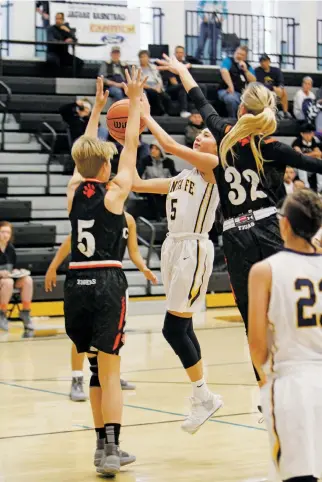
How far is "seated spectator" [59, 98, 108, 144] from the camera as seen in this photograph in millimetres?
16055

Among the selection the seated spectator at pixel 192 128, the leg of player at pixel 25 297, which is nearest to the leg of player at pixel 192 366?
the leg of player at pixel 25 297

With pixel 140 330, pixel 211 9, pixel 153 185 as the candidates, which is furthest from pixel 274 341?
pixel 211 9

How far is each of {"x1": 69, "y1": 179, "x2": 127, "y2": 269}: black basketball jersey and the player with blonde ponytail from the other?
2.18ft

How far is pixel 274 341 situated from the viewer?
3744 millimetres

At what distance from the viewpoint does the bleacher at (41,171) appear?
14711 mm

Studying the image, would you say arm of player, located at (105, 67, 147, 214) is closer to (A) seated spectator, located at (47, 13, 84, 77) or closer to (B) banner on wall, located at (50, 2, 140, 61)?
(A) seated spectator, located at (47, 13, 84, 77)

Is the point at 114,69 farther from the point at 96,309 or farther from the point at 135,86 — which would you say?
the point at 96,309

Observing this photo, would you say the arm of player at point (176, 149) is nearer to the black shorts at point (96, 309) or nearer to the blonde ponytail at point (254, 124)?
the blonde ponytail at point (254, 124)

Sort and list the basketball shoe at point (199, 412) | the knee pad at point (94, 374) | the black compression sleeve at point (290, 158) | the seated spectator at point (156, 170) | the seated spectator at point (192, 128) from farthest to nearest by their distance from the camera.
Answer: the seated spectator at point (192, 128) < the seated spectator at point (156, 170) < the basketball shoe at point (199, 412) < the knee pad at point (94, 374) < the black compression sleeve at point (290, 158)

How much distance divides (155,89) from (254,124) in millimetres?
12304

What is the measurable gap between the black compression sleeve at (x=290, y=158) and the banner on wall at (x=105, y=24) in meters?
13.1

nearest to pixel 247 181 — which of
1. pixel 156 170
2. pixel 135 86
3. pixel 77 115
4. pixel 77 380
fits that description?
pixel 135 86

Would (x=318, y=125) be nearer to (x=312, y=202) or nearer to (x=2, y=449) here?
(x=2, y=449)

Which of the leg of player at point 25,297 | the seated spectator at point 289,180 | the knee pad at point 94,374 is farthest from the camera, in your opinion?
the seated spectator at point 289,180
